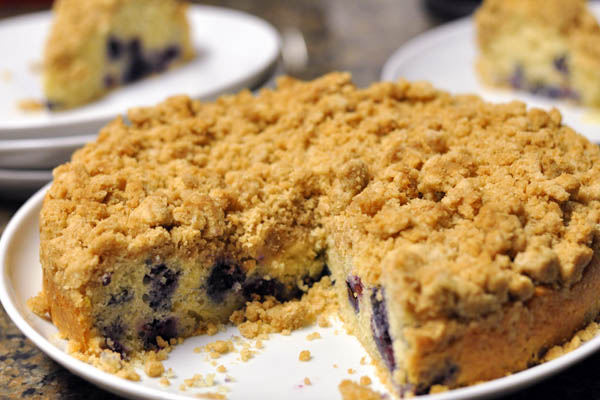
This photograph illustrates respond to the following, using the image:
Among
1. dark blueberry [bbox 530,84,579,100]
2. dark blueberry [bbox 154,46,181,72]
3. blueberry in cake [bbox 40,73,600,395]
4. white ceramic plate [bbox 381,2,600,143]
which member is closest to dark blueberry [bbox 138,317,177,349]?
blueberry in cake [bbox 40,73,600,395]

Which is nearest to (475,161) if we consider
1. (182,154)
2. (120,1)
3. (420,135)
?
(420,135)

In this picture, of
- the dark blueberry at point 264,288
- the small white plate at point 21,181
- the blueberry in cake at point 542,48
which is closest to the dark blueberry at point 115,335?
the dark blueberry at point 264,288

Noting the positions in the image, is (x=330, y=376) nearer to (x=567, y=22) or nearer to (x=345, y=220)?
(x=345, y=220)

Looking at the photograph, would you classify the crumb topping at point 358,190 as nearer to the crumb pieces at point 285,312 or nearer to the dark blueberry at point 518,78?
the crumb pieces at point 285,312

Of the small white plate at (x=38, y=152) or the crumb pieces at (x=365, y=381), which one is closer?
the crumb pieces at (x=365, y=381)

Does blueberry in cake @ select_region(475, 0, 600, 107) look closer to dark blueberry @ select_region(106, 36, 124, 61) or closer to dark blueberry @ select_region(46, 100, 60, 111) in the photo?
dark blueberry @ select_region(106, 36, 124, 61)
